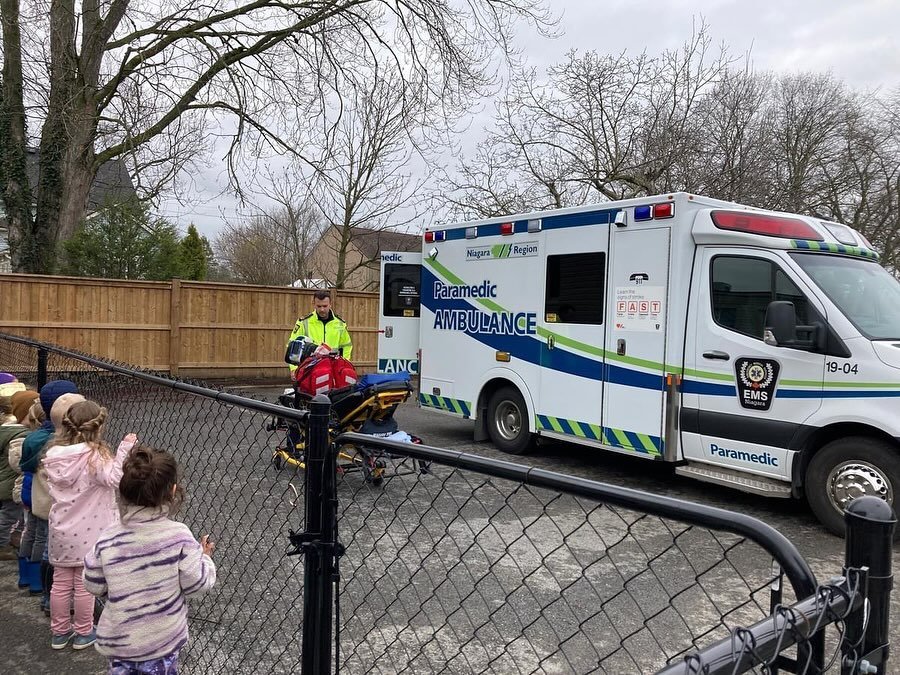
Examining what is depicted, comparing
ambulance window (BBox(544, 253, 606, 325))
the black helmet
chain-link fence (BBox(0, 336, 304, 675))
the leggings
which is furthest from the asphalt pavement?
ambulance window (BBox(544, 253, 606, 325))

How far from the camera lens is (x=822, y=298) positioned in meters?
5.75

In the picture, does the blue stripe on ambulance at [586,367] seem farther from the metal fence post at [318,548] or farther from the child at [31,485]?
the child at [31,485]

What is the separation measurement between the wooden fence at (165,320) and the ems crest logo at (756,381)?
1131cm

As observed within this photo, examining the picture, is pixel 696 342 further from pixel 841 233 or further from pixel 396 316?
pixel 396 316

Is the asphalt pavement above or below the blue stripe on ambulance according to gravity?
below

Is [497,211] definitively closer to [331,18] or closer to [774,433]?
[331,18]

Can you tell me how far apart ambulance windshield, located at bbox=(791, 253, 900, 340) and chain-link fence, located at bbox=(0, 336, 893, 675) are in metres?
2.07

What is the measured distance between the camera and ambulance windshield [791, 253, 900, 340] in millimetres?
5688

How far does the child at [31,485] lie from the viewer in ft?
12.5

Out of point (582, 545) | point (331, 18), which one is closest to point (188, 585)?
point (582, 545)

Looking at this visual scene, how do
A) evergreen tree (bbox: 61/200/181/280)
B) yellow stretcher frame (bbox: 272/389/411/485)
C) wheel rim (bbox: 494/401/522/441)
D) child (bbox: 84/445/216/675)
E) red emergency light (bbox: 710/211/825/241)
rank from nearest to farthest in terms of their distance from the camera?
child (bbox: 84/445/216/675)
red emergency light (bbox: 710/211/825/241)
yellow stretcher frame (bbox: 272/389/411/485)
wheel rim (bbox: 494/401/522/441)
evergreen tree (bbox: 61/200/181/280)

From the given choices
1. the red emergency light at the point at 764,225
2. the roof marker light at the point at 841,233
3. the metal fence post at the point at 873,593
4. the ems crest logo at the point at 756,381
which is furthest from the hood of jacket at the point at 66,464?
the roof marker light at the point at 841,233

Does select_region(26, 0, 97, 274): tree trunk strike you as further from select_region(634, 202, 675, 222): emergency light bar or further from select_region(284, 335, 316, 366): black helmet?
select_region(634, 202, 675, 222): emergency light bar

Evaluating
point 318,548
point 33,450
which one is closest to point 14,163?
point 33,450
